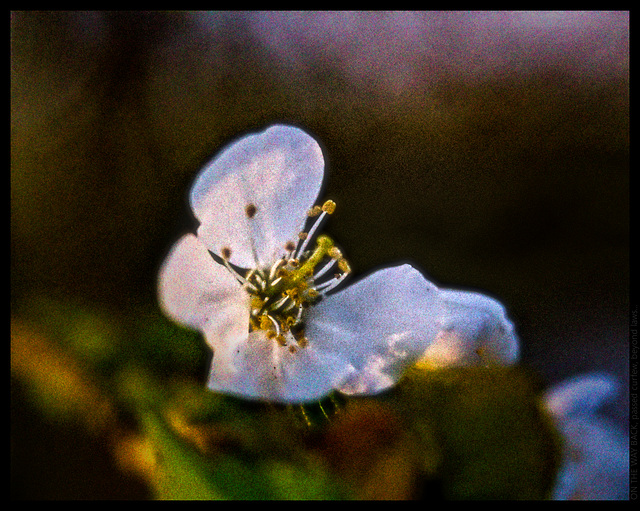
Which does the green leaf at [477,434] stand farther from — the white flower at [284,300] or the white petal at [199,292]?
the white petal at [199,292]

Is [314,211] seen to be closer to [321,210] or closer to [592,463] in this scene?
[321,210]

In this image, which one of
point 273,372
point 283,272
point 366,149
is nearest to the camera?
point 273,372

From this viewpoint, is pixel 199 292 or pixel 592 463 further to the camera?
pixel 592 463

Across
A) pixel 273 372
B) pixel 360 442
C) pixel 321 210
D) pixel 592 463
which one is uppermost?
pixel 321 210

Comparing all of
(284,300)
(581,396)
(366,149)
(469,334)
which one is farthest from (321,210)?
(366,149)

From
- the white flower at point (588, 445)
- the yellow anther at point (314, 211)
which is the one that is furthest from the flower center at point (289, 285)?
the white flower at point (588, 445)
